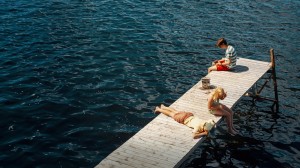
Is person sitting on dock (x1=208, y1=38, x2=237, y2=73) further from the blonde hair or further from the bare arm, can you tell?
the bare arm

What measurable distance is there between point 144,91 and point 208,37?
995 cm

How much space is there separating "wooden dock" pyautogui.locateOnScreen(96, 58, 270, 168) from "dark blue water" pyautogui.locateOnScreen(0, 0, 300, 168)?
2.03m

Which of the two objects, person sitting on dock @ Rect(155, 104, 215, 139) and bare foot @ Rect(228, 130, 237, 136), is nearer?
person sitting on dock @ Rect(155, 104, 215, 139)

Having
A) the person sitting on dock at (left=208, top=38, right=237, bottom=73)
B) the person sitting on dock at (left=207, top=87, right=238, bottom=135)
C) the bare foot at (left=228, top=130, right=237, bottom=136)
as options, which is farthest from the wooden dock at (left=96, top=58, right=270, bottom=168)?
the bare foot at (left=228, top=130, right=237, bottom=136)

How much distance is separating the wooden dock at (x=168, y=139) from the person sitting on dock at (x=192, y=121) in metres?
0.19

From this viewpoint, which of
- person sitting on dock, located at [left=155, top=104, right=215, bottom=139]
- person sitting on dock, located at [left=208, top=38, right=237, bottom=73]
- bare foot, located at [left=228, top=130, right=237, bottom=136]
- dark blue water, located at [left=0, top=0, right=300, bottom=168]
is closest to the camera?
A: person sitting on dock, located at [left=155, top=104, right=215, bottom=139]

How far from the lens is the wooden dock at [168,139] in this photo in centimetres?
1312

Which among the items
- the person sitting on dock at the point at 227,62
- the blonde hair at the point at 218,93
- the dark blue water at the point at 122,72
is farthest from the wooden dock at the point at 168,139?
the dark blue water at the point at 122,72

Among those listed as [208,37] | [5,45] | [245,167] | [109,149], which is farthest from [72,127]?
[208,37]

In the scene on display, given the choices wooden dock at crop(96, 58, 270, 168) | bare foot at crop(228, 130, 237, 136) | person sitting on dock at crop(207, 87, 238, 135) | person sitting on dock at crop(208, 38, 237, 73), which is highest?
person sitting on dock at crop(208, 38, 237, 73)

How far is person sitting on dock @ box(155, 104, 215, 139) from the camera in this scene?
576 inches

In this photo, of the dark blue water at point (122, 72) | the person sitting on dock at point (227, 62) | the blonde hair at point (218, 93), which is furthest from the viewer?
the person sitting on dock at point (227, 62)

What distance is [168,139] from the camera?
1445 centimetres

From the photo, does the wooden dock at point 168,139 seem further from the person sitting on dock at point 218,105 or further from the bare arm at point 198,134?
the person sitting on dock at point 218,105
